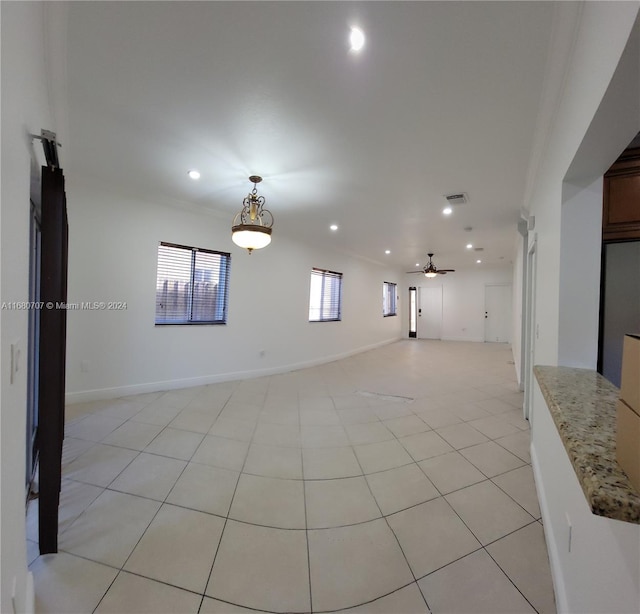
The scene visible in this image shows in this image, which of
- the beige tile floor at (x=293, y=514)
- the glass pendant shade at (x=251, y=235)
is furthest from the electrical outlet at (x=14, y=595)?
the glass pendant shade at (x=251, y=235)

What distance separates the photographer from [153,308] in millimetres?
3805

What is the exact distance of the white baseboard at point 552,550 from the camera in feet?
3.76

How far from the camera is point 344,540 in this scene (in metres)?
1.51

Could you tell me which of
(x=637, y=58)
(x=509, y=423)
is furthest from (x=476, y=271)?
(x=637, y=58)

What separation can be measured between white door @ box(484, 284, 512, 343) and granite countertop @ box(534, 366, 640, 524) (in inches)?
362

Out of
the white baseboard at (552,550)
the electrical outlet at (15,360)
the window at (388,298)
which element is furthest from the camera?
the window at (388,298)

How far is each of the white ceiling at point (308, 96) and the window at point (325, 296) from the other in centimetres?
275

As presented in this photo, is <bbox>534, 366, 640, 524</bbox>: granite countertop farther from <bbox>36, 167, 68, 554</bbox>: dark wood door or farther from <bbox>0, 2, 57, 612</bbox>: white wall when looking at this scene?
<bbox>36, 167, 68, 554</bbox>: dark wood door

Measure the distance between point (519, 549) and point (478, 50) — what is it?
Answer: 271 cm

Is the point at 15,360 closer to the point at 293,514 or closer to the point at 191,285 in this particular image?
the point at 293,514

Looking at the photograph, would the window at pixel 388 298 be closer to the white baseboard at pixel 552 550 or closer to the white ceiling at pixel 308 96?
the white ceiling at pixel 308 96

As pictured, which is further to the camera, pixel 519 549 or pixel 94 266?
pixel 94 266

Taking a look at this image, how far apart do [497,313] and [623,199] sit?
8.72m

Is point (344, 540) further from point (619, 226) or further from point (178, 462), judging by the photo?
point (619, 226)
